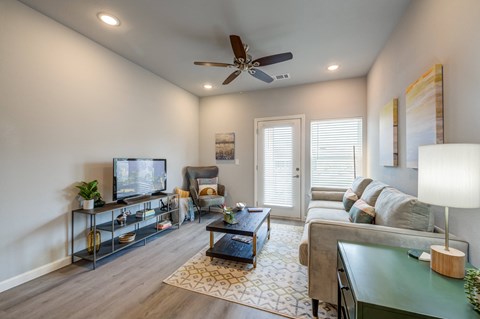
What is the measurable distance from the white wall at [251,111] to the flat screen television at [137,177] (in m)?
1.65

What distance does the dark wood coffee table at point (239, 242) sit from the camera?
2256mm

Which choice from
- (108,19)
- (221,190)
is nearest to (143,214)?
(221,190)

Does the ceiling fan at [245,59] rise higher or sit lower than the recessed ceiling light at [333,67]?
lower

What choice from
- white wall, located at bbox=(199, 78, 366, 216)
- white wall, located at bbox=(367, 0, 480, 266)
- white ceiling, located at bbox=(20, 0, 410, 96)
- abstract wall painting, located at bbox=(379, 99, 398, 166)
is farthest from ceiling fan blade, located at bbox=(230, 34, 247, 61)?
white wall, located at bbox=(199, 78, 366, 216)

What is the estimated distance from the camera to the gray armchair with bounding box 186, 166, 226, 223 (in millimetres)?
4020

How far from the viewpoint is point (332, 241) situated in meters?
1.48

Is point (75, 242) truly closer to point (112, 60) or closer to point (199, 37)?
point (112, 60)

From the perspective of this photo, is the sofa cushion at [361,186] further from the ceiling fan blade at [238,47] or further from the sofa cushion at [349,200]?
the ceiling fan blade at [238,47]

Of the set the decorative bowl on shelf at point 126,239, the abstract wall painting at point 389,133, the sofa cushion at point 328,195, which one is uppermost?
the abstract wall painting at point 389,133

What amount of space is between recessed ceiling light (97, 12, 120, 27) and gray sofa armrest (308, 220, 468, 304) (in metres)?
2.96

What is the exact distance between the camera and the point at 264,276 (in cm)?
214

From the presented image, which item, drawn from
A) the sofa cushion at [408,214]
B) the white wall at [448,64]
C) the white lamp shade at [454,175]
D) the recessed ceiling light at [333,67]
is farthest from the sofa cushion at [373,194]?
the recessed ceiling light at [333,67]

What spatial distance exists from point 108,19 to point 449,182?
3268mm

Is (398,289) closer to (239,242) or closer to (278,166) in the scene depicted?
(239,242)
